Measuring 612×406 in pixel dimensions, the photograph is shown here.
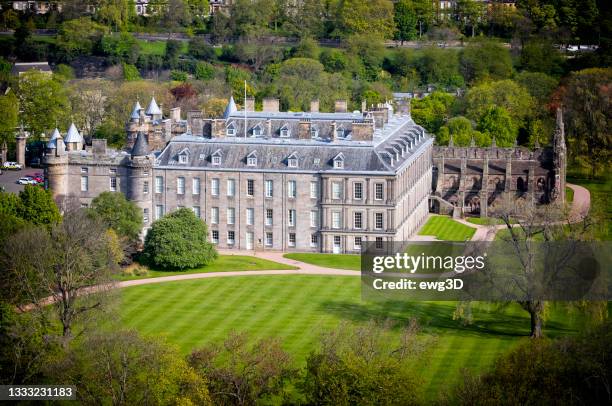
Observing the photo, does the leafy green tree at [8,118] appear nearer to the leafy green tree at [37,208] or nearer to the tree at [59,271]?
the leafy green tree at [37,208]

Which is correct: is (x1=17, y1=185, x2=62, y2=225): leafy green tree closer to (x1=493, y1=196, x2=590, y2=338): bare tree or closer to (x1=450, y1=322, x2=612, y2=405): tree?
(x1=493, y1=196, x2=590, y2=338): bare tree

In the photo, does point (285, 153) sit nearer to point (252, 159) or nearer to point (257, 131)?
point (252, 159)

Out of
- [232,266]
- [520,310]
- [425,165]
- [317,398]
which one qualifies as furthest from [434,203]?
[317,398]

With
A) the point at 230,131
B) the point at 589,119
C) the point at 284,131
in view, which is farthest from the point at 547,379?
the point at 589,119

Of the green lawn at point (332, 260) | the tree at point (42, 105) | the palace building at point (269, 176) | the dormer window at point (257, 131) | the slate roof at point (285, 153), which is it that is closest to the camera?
the green lawn at point (332, 260)

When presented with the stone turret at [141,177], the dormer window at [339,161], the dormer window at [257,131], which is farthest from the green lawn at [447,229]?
the stone turret at [141,177]

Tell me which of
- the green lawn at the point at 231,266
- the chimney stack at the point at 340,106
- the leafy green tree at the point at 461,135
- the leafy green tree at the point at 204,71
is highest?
the leafy green tree at the point at 204,71

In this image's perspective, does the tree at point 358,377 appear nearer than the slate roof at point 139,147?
Yes

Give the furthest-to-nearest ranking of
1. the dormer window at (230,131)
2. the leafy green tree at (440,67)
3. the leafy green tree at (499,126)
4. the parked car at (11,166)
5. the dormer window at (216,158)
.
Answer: the leafy green tree at (440,67), the parked car at (11,166), the leafy green tree at (499,126), the dormer window at (230,131), the dormer window at (216,158)
